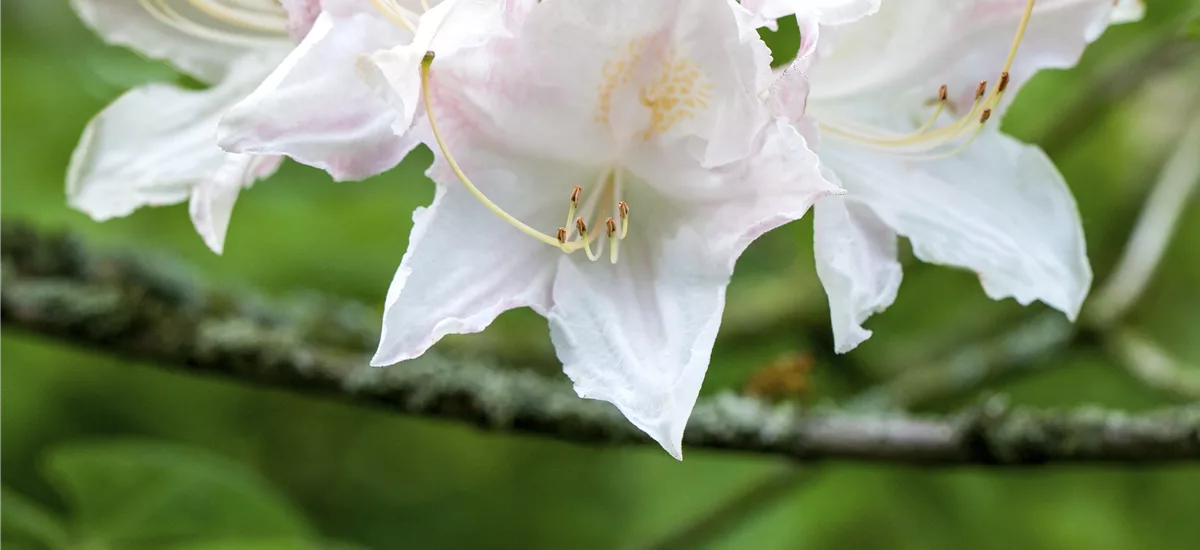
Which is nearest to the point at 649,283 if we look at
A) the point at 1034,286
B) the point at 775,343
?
the point at 1034,286

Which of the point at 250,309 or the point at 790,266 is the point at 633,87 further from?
the point at 790,266

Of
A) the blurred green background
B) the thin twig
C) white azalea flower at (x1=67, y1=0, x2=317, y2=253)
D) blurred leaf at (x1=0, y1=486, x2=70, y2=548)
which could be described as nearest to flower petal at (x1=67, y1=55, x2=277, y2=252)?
white azalea flower at (x1=67, y1=0, x2=317, y2=253)

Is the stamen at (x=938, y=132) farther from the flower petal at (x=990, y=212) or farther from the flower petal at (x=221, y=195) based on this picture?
the flower petal at (x=221, y=195)

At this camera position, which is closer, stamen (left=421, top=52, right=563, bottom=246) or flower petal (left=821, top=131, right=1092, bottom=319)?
stamen (left=421, top=52, right=563, bottom=246)

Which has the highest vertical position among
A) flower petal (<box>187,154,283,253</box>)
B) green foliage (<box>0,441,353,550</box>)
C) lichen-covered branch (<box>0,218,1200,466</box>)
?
flower petal (<box>187,154,283,253</box>)

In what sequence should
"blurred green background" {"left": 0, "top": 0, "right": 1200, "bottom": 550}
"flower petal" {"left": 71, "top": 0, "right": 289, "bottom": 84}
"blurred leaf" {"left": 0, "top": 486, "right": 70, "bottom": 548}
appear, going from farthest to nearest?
"blurred green background" {"left": 0, "top": 0, "right": 1200, "bottom": 550}, "blurred leaf" {"left": 0, "top": 486, "right": 70, "bottom": 548}, "flower petal" {"left": 71, "top": 0, "right": 289, "bottom": 84}

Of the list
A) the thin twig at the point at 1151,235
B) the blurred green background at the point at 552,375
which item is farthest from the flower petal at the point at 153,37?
the thin twig at the point at 1151,235

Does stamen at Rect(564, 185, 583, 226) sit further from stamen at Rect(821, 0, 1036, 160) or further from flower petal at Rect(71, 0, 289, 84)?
flower petal at Rect(71, 0, 289, 84)

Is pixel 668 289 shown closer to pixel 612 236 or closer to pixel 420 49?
pixel 612 236

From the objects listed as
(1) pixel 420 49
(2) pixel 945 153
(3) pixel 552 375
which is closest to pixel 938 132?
(2) pixel 945 153
